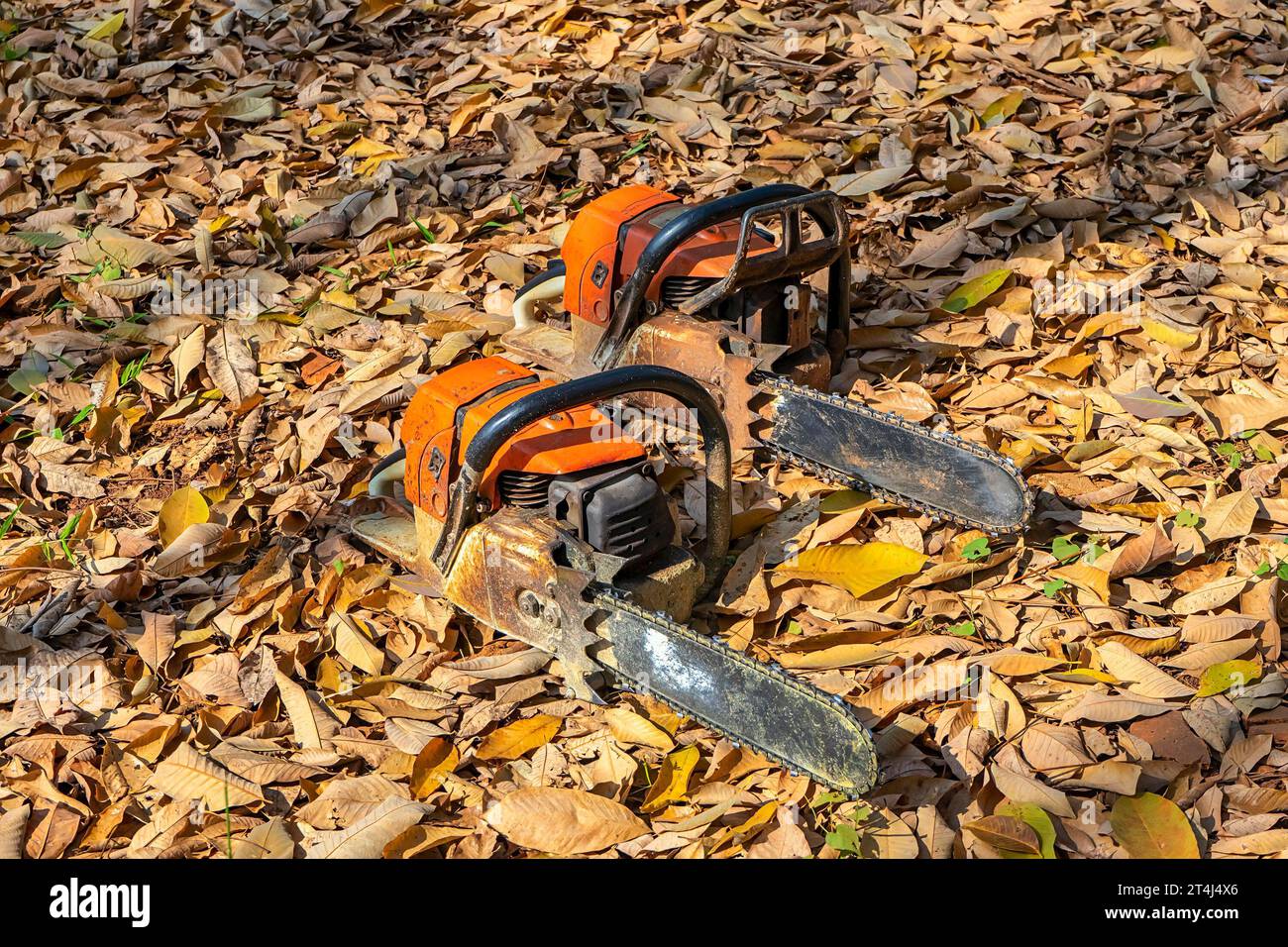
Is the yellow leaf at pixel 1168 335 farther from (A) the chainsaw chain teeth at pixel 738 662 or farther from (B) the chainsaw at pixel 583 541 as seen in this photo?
(A) the chainsaw chain teeth at pixel 738 662

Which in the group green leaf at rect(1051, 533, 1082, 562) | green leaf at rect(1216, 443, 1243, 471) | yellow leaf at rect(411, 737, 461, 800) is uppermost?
green leaf at rect(1216, 443, 1243, 471)

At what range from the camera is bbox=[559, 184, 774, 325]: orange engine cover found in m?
4.38

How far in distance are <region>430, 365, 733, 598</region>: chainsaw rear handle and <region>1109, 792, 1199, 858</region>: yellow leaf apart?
1.28m

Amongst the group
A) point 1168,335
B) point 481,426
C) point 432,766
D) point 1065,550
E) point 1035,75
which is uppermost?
point 1035,75

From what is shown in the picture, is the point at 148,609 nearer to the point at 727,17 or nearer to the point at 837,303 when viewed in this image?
the point at 837,303

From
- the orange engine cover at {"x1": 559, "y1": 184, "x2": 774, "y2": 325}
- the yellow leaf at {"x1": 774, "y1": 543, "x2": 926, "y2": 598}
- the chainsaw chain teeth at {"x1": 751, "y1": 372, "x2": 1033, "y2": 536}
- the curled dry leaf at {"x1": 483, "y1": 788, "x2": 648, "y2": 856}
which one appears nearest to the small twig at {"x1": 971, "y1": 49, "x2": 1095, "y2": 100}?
the orange engine cover at {"x1": 559, "y1": 184, "x2": 774, "y2": 325}

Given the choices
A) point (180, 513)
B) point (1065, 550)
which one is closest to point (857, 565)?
point (1065, 550)

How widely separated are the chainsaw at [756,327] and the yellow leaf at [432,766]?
1517mm

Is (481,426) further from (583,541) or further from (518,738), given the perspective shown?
(518,738)

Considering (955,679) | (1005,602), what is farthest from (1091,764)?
(1005,602)

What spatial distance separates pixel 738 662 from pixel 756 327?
1601mm

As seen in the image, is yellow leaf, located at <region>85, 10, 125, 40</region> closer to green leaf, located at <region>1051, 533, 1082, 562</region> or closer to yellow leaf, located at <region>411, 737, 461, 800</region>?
yellow leaf, located at <region>411, 737, 461, 800</region>

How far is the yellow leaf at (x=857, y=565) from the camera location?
368 cm

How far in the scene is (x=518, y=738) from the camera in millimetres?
3334
